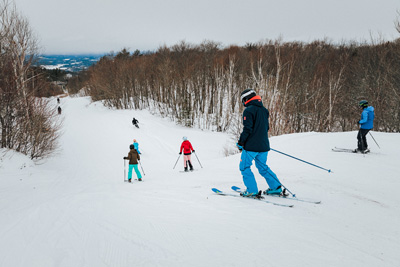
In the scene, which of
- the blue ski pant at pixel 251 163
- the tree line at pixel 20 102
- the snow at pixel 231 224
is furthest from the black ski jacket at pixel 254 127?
the tree line at pixel 20 102

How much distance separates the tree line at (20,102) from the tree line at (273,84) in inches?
559

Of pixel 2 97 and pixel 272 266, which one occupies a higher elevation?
pixel 2 97

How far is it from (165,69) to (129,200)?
29.9 m

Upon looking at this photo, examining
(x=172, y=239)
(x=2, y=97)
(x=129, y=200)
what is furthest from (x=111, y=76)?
(x=172, y=239)

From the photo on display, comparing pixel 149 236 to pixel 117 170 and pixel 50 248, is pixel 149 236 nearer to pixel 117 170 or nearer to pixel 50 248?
pixel 50 248

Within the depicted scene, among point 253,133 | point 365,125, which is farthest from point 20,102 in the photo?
point 365,125

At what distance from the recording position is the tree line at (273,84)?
2077 cm

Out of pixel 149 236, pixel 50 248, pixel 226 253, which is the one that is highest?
pixel 226 253

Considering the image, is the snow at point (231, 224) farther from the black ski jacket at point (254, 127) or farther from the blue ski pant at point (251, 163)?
the black ski jacket at point (254, 127)

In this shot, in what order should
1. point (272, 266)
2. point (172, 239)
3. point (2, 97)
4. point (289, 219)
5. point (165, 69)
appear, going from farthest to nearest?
point (165, 69) < point (2, 97) < point (289, 219) < point (172, 239) < point (272, 266)

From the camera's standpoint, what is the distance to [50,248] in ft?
9.89

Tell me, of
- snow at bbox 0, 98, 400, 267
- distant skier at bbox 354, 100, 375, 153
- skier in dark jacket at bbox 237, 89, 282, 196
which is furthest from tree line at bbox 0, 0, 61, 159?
distant skier at bbox 354, 100, 375, 153

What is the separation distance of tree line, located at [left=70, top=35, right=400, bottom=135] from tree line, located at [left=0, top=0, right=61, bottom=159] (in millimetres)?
14207

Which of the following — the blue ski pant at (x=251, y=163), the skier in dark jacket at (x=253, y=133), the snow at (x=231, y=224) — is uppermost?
the skier in dark jacket at (x=253, y=133)
